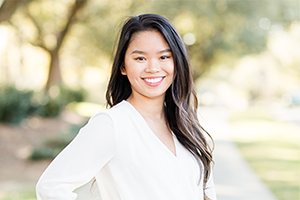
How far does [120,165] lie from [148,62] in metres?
0.59

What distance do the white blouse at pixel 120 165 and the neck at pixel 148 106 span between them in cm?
11

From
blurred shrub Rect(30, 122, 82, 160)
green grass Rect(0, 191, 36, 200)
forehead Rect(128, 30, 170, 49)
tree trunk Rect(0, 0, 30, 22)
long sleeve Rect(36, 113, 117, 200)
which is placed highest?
tree trunk Rect(0, 0, 30, 22)

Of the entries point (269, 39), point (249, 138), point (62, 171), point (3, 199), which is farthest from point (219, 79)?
point (62, 171)

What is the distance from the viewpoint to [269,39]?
18.5m

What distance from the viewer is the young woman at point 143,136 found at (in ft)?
5.58

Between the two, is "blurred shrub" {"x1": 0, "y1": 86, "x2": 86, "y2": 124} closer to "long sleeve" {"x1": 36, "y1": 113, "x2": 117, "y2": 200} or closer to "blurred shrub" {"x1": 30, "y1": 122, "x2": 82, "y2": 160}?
"blurred shrub" {"x1": 30, "y1": 122, "x2": 82, "y2": 160}

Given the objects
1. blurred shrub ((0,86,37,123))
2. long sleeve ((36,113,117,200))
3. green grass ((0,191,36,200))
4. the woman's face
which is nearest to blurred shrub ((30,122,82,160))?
blurred shrub ((0,86,37,123))

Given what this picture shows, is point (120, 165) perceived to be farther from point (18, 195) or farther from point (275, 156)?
point (275, 156)

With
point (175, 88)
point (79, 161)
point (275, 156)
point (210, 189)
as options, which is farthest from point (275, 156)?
point (79, 161)

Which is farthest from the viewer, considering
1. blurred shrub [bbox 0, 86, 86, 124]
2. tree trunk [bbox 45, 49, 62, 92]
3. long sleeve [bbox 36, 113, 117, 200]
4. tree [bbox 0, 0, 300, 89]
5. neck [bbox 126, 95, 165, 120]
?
tree trunk [bbox 45, 49, 62, 92]

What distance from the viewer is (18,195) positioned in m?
6.59

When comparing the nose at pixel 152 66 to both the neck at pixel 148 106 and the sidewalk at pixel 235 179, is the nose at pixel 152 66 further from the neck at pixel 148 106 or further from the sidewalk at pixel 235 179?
the sidewalk at pixel 235 179

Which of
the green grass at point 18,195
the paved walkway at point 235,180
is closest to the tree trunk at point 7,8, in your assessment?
the green grass at point 18,195

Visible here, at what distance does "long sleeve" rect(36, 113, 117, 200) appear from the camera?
5.43 feet
